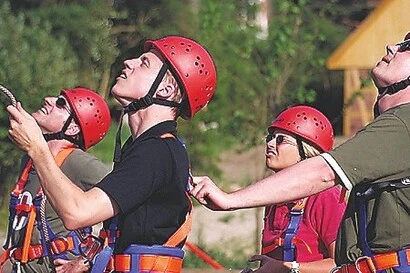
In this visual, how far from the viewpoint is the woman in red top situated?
18.1 feet

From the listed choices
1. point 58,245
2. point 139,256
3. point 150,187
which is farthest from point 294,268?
point 58,245

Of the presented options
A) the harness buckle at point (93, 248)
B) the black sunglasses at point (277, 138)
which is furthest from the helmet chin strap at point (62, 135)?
the harness buckle at point (93, 248)

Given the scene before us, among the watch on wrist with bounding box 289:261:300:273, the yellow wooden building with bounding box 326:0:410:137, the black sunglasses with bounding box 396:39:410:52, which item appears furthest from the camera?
the yellow wooden building with bounding box 326:0:410:137

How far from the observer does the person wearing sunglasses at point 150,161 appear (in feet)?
14.7

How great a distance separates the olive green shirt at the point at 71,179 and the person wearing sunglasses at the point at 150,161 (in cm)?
120

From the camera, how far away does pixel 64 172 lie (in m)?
6.33

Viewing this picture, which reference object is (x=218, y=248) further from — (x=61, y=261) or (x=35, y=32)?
(x=61, y=261)

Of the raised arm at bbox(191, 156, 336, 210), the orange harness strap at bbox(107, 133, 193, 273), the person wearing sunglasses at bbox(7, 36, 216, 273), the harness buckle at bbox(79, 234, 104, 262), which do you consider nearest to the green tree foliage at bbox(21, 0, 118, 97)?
the harness buckle at bbox(79, 234, 104, 262)

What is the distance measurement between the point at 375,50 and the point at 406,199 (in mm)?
18268

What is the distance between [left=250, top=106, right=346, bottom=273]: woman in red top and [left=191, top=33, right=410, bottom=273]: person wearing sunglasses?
841 millimetres

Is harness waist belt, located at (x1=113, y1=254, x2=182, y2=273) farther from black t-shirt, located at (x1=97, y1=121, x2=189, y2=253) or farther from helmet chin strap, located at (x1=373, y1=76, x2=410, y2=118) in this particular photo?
helmet chin strap, located at (x1=373, y1=76, x2=410, y2=118)

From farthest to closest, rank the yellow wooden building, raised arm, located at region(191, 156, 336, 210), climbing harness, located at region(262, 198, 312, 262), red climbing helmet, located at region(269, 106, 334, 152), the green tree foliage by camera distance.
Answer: the green tree foliage
the yellow wooden building
red climbing helmet, located at region(269, 106, 334, 152)
climbing harness, located at region(262, 198, 312, 262)
raised arm, located at region(191, 156, 336, 210)

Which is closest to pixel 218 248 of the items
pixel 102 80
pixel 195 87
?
pixel 195 87

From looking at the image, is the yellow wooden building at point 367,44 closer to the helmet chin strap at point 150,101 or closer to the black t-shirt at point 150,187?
the helmet chin strap at point 150,101
